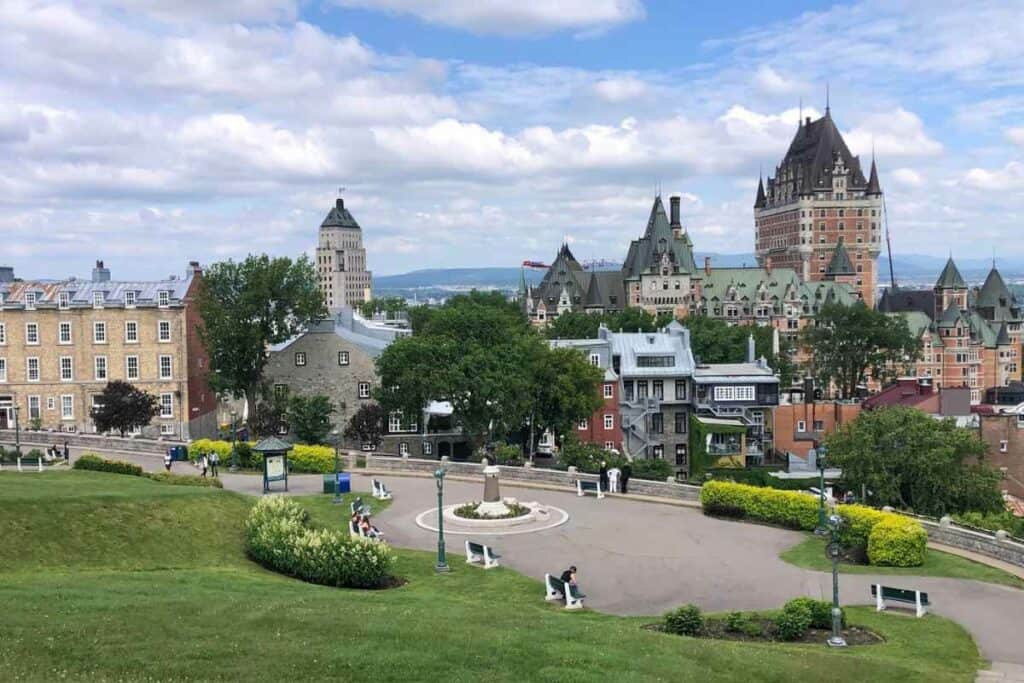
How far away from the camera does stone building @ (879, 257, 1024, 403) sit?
445 feet

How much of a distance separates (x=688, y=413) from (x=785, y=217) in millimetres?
124640

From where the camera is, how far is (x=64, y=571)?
79.6 feet

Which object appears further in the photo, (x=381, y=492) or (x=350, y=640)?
(x=381, y=492)

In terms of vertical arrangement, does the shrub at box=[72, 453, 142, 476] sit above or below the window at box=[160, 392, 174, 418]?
below

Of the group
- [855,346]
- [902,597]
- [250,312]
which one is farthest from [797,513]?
[855,346]

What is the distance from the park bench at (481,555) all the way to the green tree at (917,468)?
79.6 ft

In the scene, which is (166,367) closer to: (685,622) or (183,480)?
(183,480)

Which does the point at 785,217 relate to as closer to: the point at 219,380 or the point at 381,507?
the point at 219,380

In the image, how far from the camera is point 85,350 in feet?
208

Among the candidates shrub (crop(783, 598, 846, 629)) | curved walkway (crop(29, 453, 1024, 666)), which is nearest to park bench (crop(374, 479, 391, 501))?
curved walkway (crop(29, 453, 1024, 666))

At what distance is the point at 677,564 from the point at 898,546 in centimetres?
657

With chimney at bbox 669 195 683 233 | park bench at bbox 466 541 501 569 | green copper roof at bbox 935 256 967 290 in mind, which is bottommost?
park bench at bbox 466 541 501 569

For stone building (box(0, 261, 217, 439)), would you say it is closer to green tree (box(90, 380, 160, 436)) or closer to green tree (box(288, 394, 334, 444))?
green tree (box(90, 380, 160, 436))

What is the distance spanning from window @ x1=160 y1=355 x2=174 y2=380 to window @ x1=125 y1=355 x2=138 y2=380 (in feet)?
5.29
